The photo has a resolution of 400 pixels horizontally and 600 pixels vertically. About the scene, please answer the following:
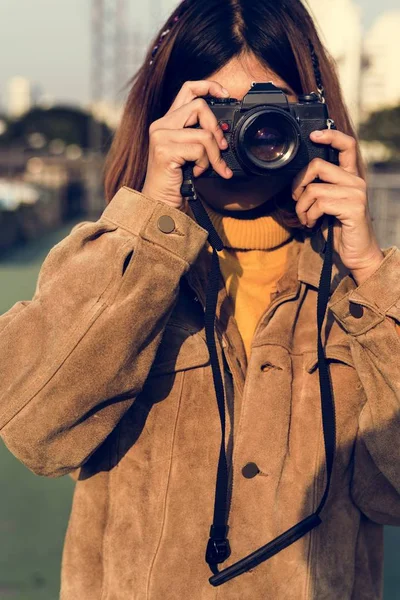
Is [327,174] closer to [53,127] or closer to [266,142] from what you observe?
[266,142]

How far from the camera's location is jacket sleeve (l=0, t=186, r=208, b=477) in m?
1.24

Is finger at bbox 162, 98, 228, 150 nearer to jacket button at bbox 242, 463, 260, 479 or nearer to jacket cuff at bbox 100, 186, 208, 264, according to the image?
jacket cuff at bbox 100, 186, 208, 264

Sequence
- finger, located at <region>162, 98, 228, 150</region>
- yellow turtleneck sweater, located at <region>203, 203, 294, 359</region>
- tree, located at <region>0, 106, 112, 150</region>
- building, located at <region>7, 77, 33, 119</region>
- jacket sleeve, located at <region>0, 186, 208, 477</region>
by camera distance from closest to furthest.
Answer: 1. jacket sleeve, located at <region>0, 186, 208, 477</region>
2. finger, located at <region>162, 98, 228, 150</region>
3. yellow turtleneck sweater, located at <region>203, 203, 294, 359</region>
4. tree, located at <region>0, 106, 112, 150</region>
5. building, located at <region>7, 77, 33, 119</region>

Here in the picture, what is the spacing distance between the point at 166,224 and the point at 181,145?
0.14m

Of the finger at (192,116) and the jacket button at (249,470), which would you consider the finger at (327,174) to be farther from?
the jacket button at (249,470)

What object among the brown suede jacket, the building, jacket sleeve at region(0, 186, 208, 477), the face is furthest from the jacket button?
the building

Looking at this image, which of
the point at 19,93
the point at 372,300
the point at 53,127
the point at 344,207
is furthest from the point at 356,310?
the point at 19,93

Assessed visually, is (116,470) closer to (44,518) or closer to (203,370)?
(203,370)

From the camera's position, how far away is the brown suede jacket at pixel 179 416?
4.12 feet

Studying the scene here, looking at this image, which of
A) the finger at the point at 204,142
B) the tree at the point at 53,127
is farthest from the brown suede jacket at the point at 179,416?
the tree at the point at 53,127

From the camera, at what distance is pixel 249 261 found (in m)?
1.49

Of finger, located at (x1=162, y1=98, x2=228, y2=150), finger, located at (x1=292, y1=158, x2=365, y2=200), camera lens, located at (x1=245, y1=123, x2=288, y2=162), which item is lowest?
finger, located at (x1=292, y1=158, x2=365, y2=200)

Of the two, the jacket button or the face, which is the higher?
the face

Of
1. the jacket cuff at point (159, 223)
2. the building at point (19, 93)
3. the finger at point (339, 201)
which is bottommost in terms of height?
the building at point (19, 93)
